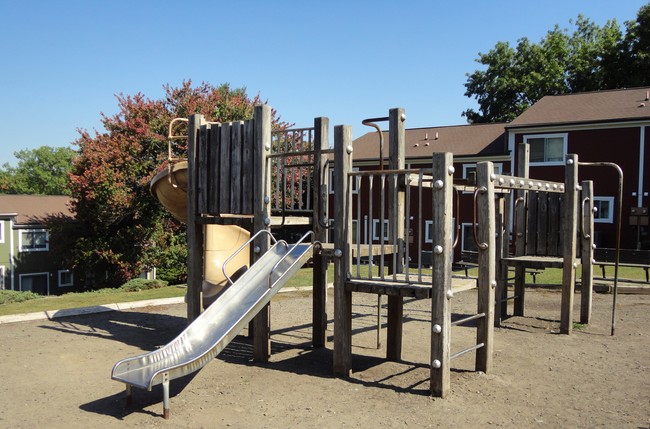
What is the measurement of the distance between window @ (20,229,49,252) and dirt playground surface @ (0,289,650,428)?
80.4 ft

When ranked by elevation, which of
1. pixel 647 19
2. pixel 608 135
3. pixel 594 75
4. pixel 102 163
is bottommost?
pixel 102 163

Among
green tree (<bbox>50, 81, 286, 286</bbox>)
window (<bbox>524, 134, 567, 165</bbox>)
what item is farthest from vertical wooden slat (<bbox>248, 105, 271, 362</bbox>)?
window (<bbox>524, 134, 567, 165</bbox>)

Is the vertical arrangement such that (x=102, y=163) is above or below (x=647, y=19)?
below

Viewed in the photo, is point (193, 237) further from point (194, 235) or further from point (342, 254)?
point (342, 254)

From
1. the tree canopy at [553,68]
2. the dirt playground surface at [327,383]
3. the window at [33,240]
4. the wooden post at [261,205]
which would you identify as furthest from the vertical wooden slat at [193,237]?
the tree canopy at [553,68]

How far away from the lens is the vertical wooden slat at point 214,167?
8.12 m

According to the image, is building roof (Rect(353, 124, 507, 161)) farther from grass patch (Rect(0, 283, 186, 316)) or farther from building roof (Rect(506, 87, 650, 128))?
grass patch (Rect(0, 283, 186, 316))

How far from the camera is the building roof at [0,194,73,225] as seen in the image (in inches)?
1264

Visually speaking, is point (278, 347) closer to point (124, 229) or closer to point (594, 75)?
point (124, 229)

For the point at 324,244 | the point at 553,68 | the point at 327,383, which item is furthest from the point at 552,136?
the point at 327,383

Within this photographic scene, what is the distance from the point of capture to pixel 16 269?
102ft

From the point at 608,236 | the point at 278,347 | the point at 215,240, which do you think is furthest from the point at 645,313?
the point at 608,236

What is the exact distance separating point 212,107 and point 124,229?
5585 mm

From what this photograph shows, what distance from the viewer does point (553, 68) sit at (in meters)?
40.3
